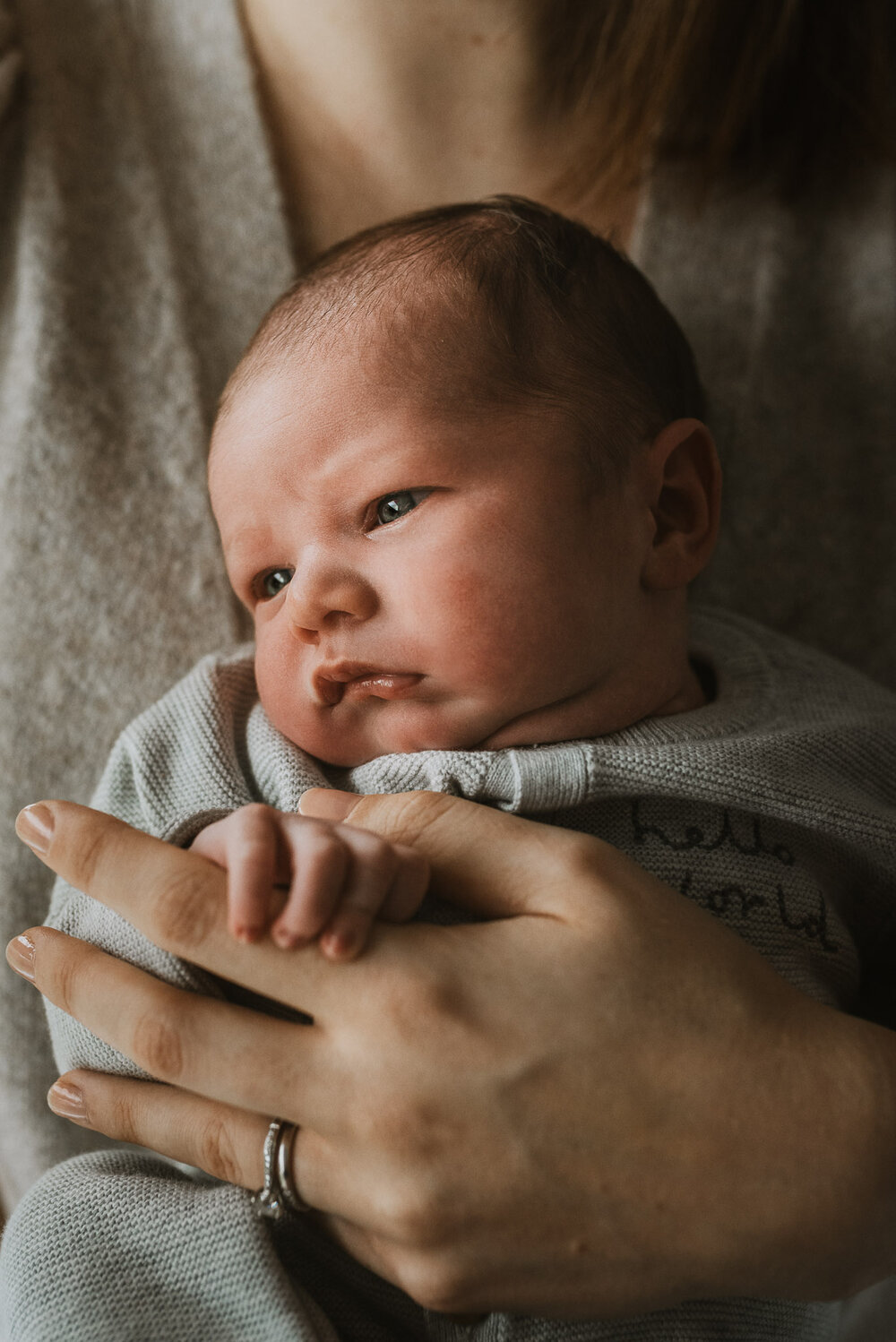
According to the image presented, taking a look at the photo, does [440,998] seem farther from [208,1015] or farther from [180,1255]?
[180,1255]

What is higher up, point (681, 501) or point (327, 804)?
point (681, 501)

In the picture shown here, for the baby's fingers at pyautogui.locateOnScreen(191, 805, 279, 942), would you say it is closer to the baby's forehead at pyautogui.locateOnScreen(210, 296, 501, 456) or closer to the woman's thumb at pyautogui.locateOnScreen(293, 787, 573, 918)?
the woman's thumb at pyautogui.locateOnScreen(293, 787, 573, 918)

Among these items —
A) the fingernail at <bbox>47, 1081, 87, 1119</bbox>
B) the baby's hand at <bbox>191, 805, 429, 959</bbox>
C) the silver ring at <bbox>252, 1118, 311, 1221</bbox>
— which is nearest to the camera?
the baby's hand at <bbox>191, 805, 429, 959</bbox>

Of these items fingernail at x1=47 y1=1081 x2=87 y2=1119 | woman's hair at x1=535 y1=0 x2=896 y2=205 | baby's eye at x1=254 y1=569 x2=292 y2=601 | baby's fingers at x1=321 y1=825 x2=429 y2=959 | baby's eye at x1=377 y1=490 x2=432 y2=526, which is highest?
woman's hair at x1=535 y1=0 x2=896 y2=205

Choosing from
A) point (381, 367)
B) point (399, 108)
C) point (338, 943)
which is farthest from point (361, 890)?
point (399, 108)

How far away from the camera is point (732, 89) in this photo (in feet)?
4.82

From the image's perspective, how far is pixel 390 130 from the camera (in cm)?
145

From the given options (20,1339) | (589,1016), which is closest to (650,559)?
(589,1016)

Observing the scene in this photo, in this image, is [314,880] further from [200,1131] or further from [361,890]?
[200,1131]

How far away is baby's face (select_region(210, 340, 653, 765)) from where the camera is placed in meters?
0.95

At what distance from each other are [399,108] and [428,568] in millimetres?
861

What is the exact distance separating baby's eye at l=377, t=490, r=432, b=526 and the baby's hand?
0.34m

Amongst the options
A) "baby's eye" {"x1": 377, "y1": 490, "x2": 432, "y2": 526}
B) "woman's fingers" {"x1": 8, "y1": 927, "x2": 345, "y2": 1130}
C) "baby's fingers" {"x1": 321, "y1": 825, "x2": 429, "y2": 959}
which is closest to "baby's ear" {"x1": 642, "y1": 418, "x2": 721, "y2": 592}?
"baby's eye" {"x1": 377, "y1": 490, "x2": 432, "y2": 526}

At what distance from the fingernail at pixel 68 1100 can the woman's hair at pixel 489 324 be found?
0.72 metres
